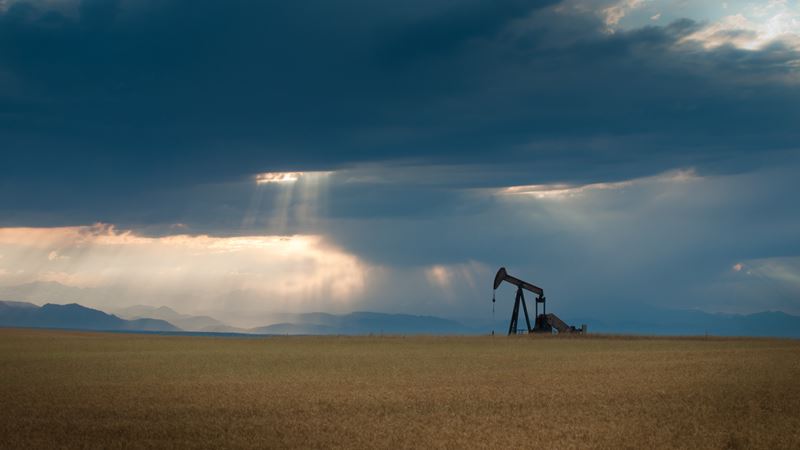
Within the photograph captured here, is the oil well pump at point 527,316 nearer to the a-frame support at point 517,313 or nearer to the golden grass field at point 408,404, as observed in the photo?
the a-frame support at point 517,313

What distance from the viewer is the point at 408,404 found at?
93.4 ft

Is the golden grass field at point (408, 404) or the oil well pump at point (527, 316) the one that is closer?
the golden grass field at point (408, 404)

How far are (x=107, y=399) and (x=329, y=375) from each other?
13.0 m

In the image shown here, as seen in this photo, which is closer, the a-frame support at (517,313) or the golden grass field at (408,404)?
the golden grass field at (408,404)

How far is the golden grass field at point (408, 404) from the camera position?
2175 cm

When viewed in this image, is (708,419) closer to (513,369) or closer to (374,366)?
(513,369)

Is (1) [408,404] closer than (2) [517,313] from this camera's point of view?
Yes

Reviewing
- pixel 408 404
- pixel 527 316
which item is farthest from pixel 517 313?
pixel 408 404

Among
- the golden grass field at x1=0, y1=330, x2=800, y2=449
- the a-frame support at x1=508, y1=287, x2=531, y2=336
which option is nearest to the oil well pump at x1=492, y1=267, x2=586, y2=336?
the a-frame support at x1=508, y1=287, x2=531, y2=336

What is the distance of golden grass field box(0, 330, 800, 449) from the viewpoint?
21750 millimetres

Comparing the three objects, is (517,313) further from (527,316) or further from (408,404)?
(408,404)

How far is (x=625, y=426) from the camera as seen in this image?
23469 mm

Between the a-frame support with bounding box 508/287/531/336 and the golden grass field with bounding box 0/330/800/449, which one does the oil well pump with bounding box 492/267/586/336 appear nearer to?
the a-frame support with bounding box 508/287/531/336

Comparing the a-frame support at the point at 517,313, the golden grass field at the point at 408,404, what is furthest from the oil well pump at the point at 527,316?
the golden grass field at the point at 408,404
